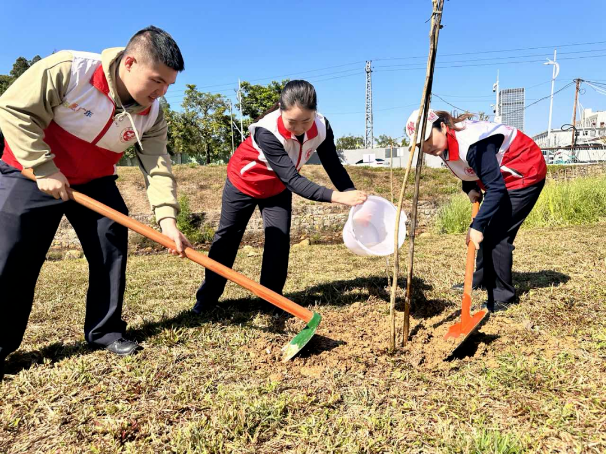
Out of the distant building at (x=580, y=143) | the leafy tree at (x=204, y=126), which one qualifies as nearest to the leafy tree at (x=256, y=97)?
the leafy tree at (x=204, y=126)

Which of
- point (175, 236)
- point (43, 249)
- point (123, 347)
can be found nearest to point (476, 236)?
point (175, 236)

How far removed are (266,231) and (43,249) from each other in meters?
1.35

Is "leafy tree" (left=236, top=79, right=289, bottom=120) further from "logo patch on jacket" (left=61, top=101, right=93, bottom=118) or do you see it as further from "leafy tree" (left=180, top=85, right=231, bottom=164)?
"logo patch on jacket" (left=61, top=101, right=93, bottom=118)

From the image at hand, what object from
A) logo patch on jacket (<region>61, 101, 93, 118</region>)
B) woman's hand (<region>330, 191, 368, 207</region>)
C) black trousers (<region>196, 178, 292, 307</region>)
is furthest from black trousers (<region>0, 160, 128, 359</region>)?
woman's hand (<region>330, 191, 368, 207</region>)

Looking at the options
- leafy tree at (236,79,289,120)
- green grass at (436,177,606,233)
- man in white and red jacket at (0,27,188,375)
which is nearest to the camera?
man in white and red jacket at (0,27,188,375)

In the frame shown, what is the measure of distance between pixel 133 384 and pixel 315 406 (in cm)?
94

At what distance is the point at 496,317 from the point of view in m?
2.74

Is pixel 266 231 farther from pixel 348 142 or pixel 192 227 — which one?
pixel 348 142

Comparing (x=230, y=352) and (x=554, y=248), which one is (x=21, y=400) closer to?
(x=230, y=352)

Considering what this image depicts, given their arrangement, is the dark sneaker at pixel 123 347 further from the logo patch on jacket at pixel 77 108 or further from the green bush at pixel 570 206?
the green bush at pixel 570 206

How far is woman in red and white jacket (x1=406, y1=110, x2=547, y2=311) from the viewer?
258cm

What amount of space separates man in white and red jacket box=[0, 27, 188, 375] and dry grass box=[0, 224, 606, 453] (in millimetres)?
361

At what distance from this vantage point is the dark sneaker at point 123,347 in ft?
7.88

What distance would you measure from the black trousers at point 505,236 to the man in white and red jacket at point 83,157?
6.97 ft
